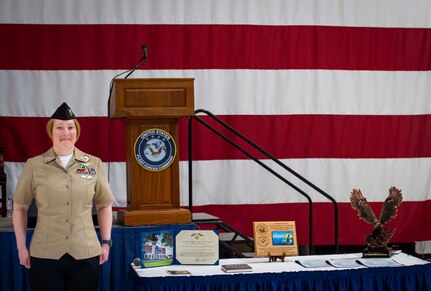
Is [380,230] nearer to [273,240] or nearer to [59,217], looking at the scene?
[273,240]

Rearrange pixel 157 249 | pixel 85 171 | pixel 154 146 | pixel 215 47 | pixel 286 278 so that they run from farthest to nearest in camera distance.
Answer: pixel 215 47
pixel 154 146
pixel 157 249
pixel 286 278
pixel 85 171

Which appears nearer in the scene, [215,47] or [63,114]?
[63,114]

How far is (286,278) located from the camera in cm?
355

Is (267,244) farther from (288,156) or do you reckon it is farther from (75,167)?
(288,156)

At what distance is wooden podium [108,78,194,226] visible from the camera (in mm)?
4352

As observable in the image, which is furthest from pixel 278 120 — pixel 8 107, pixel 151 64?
pixel 8 107

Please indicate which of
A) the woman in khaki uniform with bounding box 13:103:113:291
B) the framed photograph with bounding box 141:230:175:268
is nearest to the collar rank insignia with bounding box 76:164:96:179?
the woman in khaki uniform with bounding box 13:103:113:291

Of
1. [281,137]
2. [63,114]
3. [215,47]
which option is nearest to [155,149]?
[63,114]

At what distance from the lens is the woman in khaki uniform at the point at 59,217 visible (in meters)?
3.30

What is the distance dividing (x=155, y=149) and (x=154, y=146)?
19mm

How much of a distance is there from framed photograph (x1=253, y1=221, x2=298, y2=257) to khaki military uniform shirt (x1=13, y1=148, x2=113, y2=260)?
0.86 metres

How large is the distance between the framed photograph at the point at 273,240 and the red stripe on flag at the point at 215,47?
266 cm

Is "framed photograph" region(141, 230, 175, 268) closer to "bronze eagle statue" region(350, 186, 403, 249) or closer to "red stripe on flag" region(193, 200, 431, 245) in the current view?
"bronze eagle statue" region(350, 186, 403, 249)

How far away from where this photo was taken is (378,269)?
367cm
